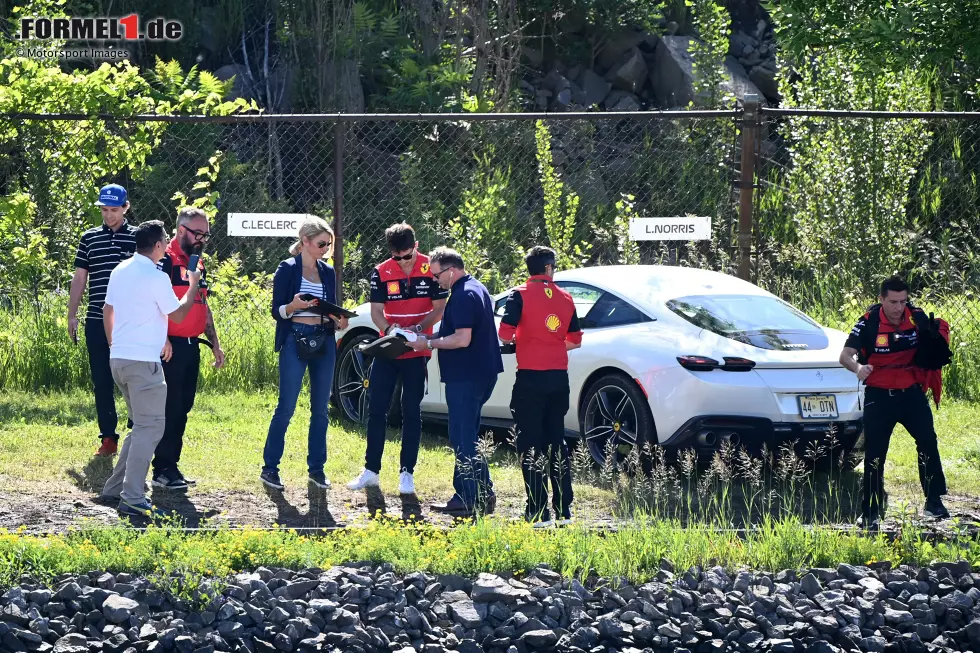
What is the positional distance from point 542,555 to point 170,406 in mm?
Result: 3116

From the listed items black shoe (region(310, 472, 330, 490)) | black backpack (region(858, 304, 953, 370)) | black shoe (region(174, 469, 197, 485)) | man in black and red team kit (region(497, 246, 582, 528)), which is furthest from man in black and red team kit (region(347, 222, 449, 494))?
black backpack (region(858, 304, 953, 370))

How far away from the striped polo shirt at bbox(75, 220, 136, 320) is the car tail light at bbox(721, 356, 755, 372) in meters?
4.32

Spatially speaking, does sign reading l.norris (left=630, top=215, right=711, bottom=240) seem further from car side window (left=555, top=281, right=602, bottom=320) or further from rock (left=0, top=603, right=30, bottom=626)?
rock (left=0, top=603, right=30, bottom=626)

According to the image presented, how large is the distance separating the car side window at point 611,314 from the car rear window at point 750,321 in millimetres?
258

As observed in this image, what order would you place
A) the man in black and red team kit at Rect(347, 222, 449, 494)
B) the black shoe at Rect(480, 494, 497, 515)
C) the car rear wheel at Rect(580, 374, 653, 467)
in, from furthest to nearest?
the car rear wheel at Rect(580, 374, 653, 467)
the man in black and red team kit at Rect(347, 222, 449, 494)
the black shoe at Rect(480, 494, 497, 515)

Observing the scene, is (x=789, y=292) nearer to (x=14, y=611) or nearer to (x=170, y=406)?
(x=170, y=406)

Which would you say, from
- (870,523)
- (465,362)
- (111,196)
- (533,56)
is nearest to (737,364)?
(870,523)

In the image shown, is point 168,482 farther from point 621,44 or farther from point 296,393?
point 621,44

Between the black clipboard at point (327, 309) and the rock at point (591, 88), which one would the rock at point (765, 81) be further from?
the black clipboard at point (327, 309)

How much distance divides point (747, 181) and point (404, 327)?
174 inches

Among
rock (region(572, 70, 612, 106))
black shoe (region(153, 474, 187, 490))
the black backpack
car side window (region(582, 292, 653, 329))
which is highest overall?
rock (region(572, 70, 612, 106))

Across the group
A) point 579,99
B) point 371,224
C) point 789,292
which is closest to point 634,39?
point 579,99

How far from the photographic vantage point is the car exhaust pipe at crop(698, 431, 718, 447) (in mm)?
8461

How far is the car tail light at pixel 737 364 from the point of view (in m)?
8.48
